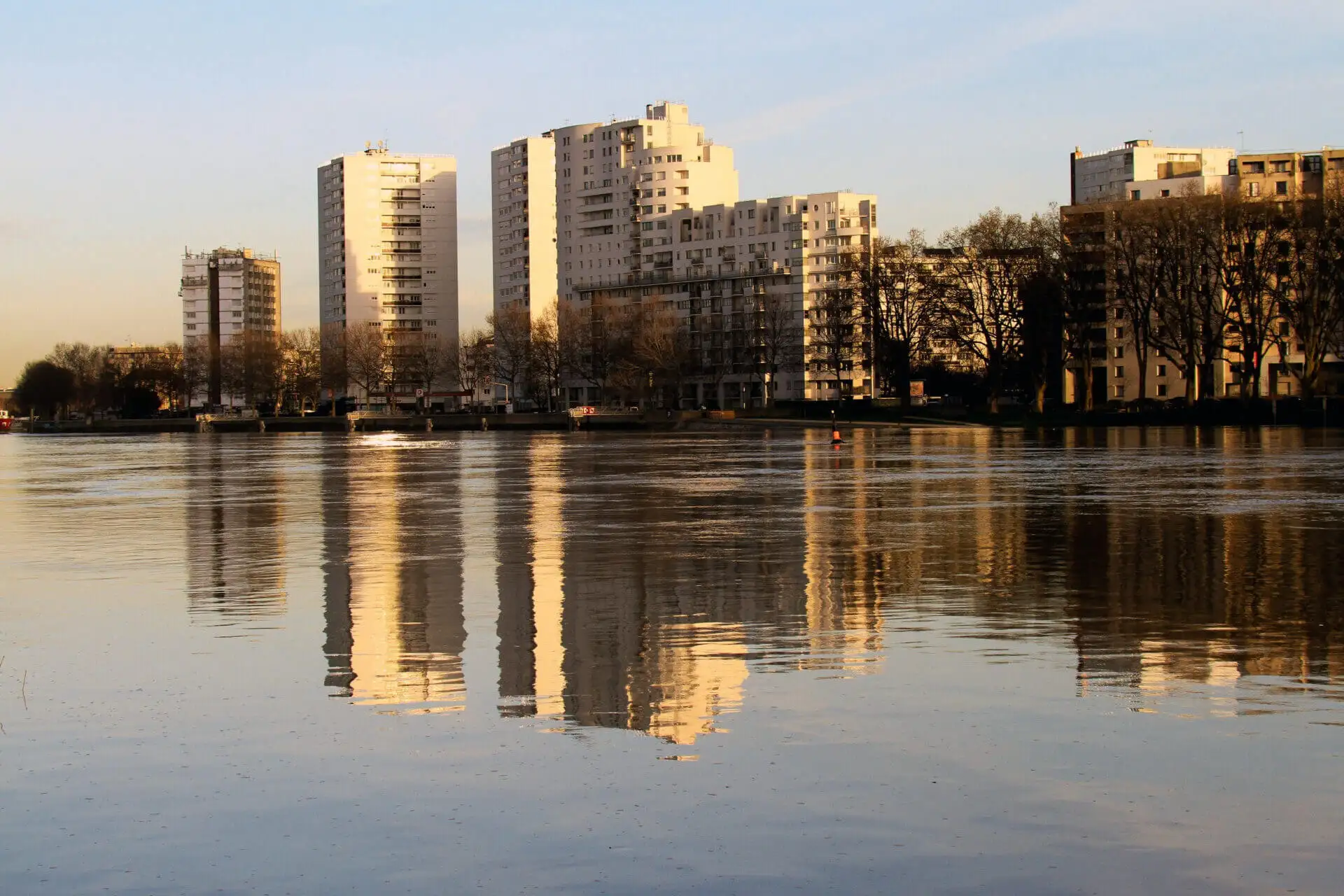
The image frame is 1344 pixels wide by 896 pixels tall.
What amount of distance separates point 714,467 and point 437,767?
42613 millimetres

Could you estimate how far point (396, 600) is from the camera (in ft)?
55.6

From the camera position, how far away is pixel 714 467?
51500mm

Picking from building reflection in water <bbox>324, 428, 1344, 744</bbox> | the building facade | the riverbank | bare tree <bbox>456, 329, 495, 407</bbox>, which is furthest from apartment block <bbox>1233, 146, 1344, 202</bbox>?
building reflection in water <bbox>324, 428, 1344, 744</bbox>

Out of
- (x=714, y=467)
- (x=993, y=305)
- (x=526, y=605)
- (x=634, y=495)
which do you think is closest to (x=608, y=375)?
(x=993, y=305)

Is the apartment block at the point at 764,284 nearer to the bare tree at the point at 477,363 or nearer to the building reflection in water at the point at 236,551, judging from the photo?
the bare tree at the point at 477,363

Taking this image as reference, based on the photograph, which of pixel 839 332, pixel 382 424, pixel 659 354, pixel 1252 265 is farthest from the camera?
pixel 382 424

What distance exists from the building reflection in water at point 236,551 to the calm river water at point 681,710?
14cm

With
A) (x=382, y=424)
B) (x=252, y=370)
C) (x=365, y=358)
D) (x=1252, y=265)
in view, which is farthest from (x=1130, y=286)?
(x=252, y=370)

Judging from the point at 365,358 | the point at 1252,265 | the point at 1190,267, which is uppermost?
the point at 1190,267

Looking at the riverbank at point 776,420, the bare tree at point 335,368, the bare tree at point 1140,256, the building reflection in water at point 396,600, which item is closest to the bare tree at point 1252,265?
the riverbank at point 776,420

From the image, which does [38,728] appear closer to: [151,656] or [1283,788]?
[151,656]

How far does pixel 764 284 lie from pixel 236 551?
170 meters

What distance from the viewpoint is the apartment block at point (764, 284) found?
7126 inches

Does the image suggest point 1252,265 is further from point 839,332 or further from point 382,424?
point 382,424
